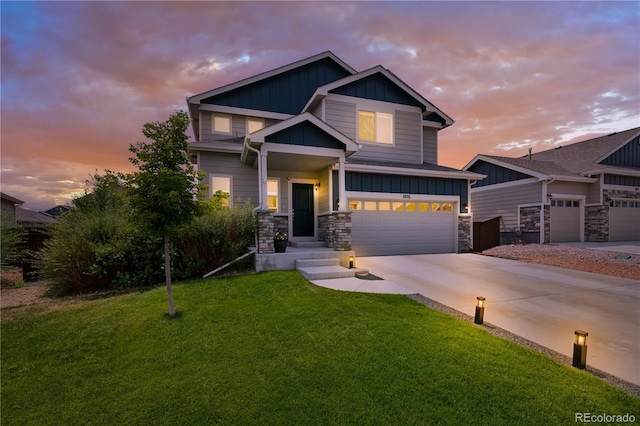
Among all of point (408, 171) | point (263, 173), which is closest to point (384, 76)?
point (408, 171)

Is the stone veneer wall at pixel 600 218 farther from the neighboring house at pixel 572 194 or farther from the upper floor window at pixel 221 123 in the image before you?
the upper floor window at pixel 221 123

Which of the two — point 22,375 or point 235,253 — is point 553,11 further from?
point 22,375

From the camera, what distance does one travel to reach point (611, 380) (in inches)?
113

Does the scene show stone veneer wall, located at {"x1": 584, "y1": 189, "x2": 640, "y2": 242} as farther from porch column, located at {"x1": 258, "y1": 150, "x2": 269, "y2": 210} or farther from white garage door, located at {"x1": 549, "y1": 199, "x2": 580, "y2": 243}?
porch column, located at {"x1": 258, "y1": 150, "x2": 269, "y2": 210}

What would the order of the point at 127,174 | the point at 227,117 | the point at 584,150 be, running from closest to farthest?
the point at 127,174
the point at 227,117
the point at 584,150

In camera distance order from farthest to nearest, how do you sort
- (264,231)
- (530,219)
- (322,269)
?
1. (530,219)
2. (264,231)
3. (322,269)

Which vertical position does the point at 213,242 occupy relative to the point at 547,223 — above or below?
below

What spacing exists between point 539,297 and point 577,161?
17229mm

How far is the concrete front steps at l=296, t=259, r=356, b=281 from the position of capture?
6952 mm

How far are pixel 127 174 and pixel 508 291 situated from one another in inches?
328

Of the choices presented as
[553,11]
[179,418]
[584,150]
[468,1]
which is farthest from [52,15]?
[584,150]

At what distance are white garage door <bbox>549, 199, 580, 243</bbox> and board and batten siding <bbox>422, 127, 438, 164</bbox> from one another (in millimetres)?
7353

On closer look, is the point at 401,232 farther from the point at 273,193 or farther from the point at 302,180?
the point at 273,193

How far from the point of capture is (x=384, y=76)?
39.1ft
